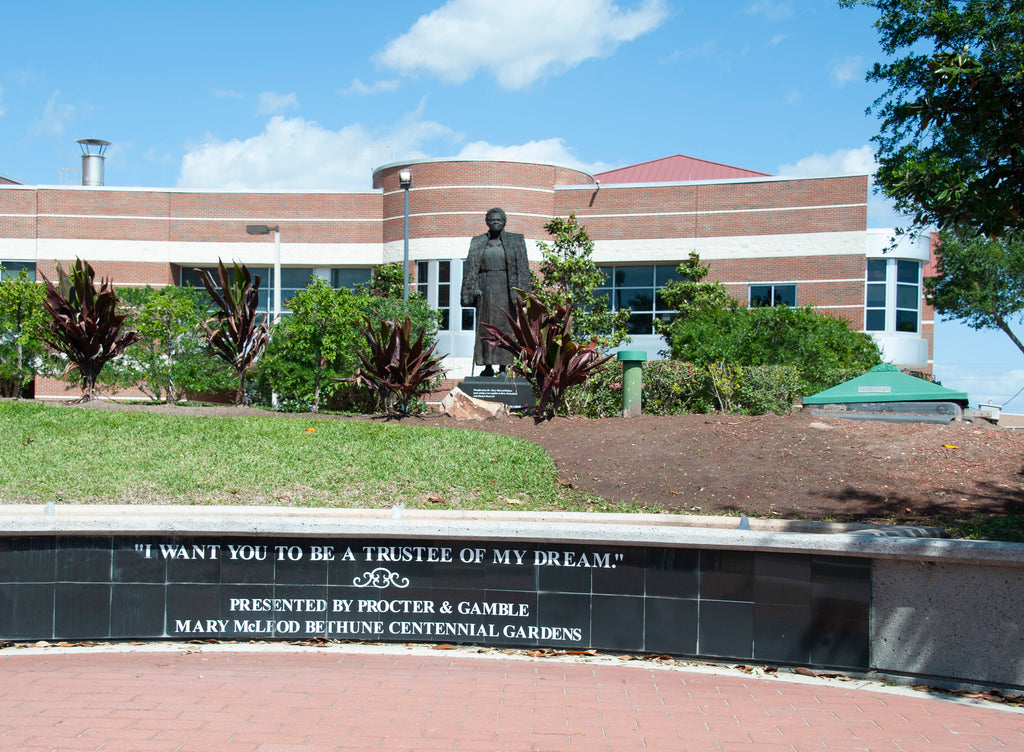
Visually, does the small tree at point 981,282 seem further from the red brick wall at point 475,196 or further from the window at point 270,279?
the window at point 270,279

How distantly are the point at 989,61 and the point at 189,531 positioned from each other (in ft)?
23.7

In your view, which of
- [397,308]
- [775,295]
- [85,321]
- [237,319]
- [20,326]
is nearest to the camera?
[85,321]

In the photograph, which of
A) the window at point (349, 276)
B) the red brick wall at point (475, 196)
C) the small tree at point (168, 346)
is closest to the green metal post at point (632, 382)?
the small tree at point (168, 346)

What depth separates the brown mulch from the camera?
8.06 metres

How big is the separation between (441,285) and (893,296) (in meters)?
13.8

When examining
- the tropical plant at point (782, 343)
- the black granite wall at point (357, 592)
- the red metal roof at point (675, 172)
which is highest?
the red metal roof at point (675, 172)

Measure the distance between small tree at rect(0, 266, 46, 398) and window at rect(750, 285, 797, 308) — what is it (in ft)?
56.3

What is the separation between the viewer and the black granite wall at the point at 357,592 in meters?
5.73

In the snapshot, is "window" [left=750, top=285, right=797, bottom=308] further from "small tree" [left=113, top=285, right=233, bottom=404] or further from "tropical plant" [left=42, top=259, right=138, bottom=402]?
"tropical plant" [left=42, top=259, right=138, bottom=402]

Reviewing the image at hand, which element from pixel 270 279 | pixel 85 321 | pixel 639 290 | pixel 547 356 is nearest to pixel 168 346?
pixel 85 321

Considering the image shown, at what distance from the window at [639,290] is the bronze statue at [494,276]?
37.2 feet

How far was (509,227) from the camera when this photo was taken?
24719 mm

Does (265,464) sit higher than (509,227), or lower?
lower

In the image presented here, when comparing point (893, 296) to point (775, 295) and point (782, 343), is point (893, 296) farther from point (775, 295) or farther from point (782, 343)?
point (782, 343)
